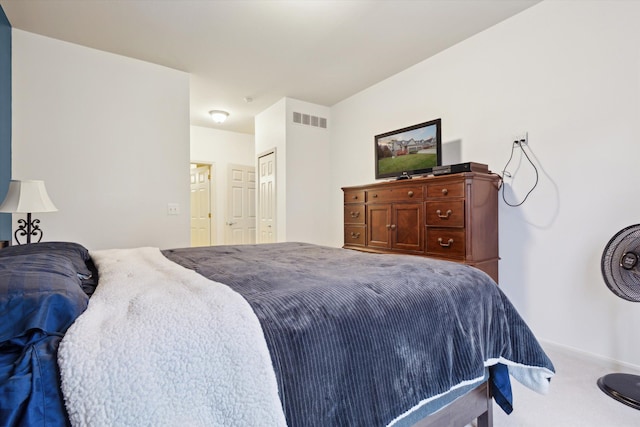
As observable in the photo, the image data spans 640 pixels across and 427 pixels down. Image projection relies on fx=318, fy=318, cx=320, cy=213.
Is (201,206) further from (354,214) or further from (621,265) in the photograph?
(621,265)

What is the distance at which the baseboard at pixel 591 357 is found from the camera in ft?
6.77

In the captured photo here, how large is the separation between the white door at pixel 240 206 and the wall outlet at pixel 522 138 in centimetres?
475

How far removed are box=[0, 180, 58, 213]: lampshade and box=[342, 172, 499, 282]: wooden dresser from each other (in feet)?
8.95

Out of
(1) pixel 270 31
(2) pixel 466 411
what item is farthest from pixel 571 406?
(1) pixel 270 31

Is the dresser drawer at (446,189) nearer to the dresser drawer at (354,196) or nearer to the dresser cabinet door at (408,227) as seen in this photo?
the dresser cabinet door at (408,227)

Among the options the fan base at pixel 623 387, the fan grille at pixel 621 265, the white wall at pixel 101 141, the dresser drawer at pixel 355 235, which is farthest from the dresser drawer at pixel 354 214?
the fan base at pixel 623 387

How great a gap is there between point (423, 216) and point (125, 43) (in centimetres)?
327

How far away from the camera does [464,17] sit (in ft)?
8.87

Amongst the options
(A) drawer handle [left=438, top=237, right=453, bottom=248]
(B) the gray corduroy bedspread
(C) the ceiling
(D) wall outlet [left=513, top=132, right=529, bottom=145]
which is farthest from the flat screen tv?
(B) the gray corduroy bedspread

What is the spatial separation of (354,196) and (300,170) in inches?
51.5

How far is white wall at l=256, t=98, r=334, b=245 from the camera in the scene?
449cm

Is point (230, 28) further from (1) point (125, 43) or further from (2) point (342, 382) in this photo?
(2) point (342, 382)

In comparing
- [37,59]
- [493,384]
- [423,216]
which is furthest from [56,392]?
[37,59]

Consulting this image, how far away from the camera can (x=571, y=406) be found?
5.54ft
